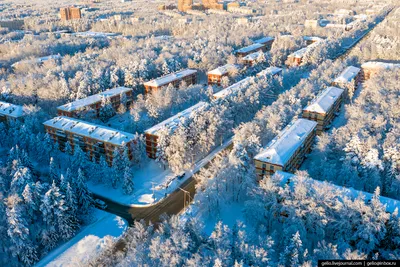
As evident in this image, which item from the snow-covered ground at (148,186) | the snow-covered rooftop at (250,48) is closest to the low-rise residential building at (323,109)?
the snow-covered ground at (148,186)

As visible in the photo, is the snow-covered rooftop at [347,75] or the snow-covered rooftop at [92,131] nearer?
the snow-covered rooftop at [92,131]

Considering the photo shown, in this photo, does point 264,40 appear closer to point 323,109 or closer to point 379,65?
point 379,65

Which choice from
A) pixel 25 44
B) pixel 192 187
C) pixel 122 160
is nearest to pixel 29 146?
pixel 122 160

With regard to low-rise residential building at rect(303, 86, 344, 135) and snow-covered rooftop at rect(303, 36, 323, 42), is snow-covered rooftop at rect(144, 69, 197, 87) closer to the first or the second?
low-rise residential building at rect(303, 86, 344, 135)

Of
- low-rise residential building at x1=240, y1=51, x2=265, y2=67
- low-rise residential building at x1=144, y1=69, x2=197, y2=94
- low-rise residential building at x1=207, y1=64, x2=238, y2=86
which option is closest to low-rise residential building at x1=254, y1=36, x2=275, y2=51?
low-rise residential building at x1=240, y1=51, x2=265, y2=67

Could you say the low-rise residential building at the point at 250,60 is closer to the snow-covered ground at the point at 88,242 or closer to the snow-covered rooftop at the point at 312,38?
the snow-covered rooftop at the point at 312,38

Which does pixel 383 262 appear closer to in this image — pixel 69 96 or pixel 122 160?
pixel 122 160

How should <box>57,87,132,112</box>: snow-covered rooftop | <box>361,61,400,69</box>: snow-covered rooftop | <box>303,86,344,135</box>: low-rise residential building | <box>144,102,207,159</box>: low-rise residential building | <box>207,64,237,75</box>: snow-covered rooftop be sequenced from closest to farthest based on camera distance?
<box>144,102,207,159</box>: low-rise residential building → <box>303,86,344,135</box>: low-rise residential building → <box>57,87,132,112</box>: snow-covered rooftop → <box>361,61,400,69</box>: snow-covered rooftop → <box>207,64,237,75</box>: snow-covered rooftop
